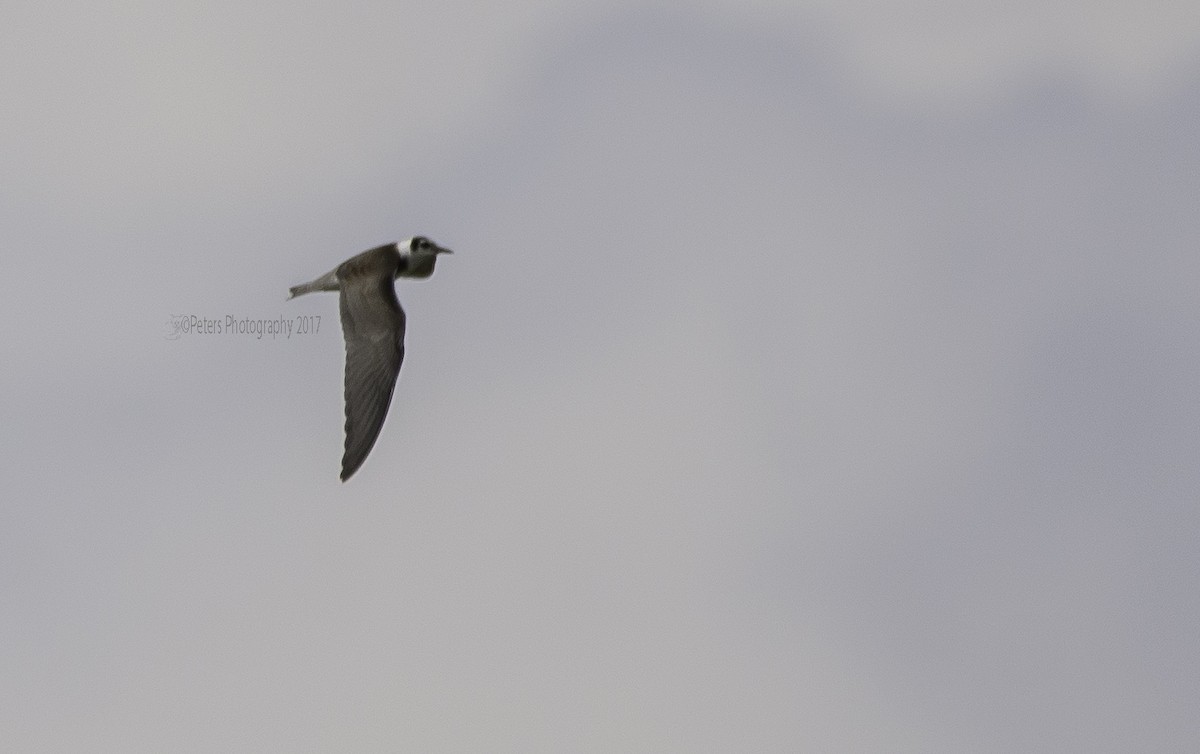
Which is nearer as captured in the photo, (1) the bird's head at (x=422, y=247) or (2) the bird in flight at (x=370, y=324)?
(2) the bird in flight at (x=370, y=324)

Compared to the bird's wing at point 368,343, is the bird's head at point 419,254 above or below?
above

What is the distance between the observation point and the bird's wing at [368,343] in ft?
105

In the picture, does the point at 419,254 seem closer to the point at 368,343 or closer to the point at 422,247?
the point at 422,247

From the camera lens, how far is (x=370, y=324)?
33.7 metres

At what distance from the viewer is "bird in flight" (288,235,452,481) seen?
3209 cm

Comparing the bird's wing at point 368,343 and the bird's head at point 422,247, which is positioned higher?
the bird's head at point 422,247

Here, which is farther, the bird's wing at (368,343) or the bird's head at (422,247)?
the bird's head at (422,247)

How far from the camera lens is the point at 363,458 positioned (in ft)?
103

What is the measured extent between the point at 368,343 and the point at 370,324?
15.5 inches

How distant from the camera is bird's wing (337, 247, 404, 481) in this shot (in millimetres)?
31984

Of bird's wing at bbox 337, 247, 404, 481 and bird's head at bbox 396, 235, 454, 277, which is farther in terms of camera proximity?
bird's head at bbox 396, 235, 454, 277

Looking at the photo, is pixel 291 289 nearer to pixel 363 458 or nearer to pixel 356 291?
pixel 356 291

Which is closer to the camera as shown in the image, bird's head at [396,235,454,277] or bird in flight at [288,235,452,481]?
bird in flight at [288,235,452,481]

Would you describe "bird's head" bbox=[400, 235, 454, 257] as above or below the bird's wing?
above
